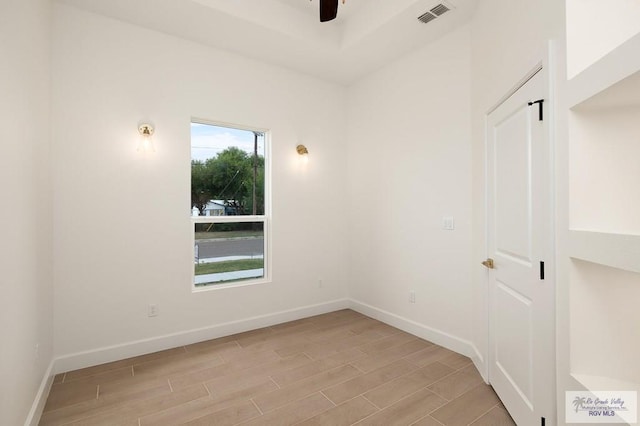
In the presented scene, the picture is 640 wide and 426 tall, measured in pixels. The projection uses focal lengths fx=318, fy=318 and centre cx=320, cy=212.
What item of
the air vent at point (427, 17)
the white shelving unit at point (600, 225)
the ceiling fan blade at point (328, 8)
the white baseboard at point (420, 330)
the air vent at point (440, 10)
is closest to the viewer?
the white shelving unit at point (600, 225)

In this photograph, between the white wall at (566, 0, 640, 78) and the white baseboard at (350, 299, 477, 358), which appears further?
the white baseboard at (350, 299, 477, 358)

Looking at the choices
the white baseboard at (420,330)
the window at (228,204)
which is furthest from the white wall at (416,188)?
the window at (228,204)

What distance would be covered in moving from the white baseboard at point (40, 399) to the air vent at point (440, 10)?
425 cm

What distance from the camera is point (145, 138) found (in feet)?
10.3

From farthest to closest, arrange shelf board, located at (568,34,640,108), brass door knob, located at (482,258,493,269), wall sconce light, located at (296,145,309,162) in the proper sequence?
wall sconce light, located at (296,145,309,162) → brass door knob, located at (482,258,493,269) → shelf board, located at (568,34,640,108)

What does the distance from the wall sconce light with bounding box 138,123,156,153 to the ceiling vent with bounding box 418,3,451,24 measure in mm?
2798

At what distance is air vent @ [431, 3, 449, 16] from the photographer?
2.80m

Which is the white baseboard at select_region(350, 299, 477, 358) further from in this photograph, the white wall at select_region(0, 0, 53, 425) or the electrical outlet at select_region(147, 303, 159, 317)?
the white wall at select_region(0, 0, 53, 425)

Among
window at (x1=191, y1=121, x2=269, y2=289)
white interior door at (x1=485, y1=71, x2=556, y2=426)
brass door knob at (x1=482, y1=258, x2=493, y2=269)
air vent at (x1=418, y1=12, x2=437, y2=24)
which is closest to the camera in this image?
white interior door at (x1=485, y1=71, x2=556, y2=426)

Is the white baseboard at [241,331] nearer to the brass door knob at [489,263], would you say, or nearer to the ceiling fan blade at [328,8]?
the brass door knob at [489,263]

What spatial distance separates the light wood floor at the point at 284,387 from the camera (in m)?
2.17

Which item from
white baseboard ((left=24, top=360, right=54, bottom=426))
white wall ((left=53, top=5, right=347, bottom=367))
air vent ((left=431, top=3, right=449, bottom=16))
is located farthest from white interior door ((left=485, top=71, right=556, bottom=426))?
white baseboard ((left=24, top=360, right=54, bottom=426))

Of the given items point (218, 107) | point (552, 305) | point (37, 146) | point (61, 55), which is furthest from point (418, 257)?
point (61, 55)

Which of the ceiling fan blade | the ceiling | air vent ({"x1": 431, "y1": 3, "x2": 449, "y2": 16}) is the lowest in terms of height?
the ceiling fan blade
